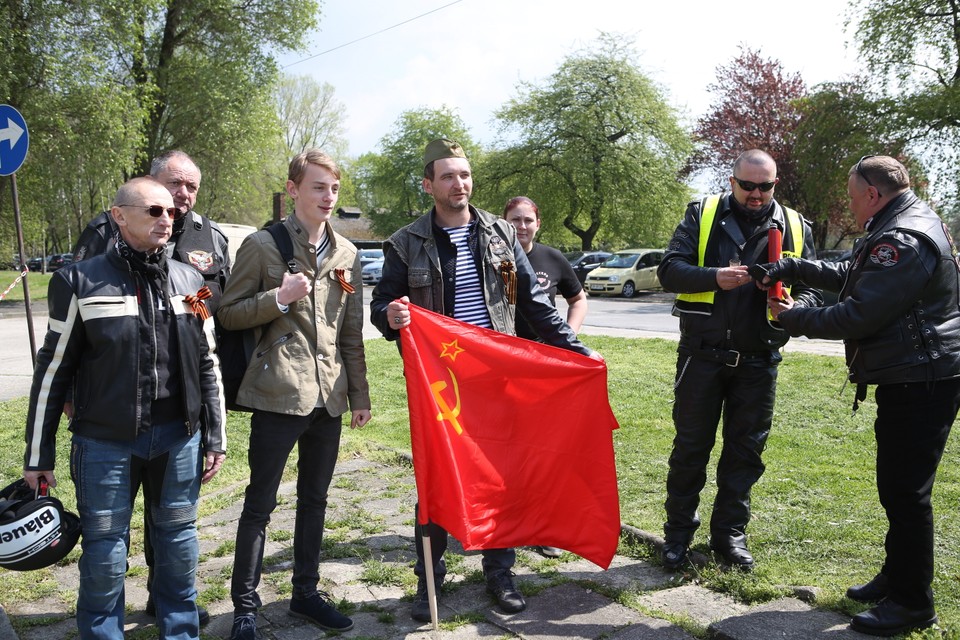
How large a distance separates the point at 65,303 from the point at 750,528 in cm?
404

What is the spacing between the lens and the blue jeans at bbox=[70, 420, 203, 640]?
3068mm

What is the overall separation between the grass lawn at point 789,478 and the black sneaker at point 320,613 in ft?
4.96

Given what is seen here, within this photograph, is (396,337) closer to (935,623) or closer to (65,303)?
(65,303)

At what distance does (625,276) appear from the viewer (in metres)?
28.9

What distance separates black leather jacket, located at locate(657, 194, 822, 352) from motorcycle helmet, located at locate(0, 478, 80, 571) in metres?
3.13

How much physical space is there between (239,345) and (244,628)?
1299 mm

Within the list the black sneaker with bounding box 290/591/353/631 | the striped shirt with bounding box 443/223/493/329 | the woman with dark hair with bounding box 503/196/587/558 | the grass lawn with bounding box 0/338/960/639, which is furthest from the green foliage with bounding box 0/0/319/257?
the black sneaker with bounding box 290/591/353/631

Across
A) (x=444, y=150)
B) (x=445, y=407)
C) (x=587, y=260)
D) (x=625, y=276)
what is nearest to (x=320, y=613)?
(x=445, y=407)

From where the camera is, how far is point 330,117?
63531 mm

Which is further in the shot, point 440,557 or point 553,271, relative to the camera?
point 553,271

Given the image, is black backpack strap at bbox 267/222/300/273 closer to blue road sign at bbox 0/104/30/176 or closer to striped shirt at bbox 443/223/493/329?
striped shirt at bbox 443/223/493/329

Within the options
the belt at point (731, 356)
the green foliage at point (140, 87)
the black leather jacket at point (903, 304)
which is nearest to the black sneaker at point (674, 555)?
the belt at point (731, 356)

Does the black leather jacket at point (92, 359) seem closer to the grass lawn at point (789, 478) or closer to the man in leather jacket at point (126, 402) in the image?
the man in leather jacket at point (126, 402)

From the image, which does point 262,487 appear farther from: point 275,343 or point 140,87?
point 140,87
